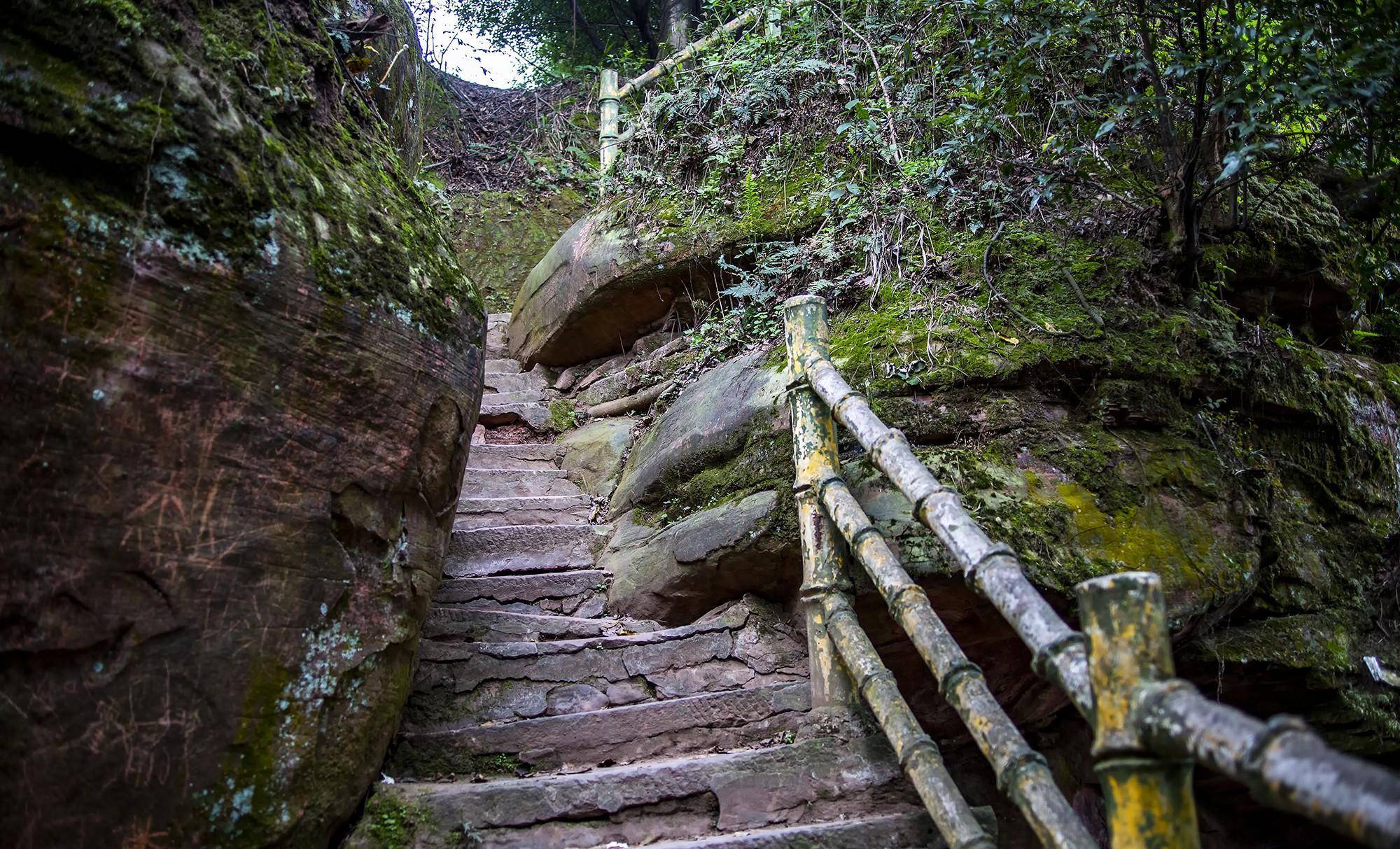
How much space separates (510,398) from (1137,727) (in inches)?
191

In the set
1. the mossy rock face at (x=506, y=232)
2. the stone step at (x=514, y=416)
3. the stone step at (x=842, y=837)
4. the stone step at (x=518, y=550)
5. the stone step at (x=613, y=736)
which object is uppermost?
the mossy rock face at (x=506, y=232)

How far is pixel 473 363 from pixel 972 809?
1935 mm

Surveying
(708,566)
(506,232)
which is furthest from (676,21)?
(708,566)

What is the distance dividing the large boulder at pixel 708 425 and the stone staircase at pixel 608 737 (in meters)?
0.56

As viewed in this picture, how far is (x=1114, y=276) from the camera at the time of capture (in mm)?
3379

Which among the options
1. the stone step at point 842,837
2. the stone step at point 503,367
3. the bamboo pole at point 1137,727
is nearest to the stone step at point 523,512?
the stone step at point 503,367

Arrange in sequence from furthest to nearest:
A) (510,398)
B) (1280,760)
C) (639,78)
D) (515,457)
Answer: (639,78), (510,398), (515,457), (1280,760)

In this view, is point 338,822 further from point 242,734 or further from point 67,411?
point 67,411

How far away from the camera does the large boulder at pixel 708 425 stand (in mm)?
3600

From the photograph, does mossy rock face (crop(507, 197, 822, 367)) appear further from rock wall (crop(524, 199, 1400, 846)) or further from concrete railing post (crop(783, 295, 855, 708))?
concrete railing post (crop(783, 295, 855, 708))

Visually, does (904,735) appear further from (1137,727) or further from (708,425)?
(708,425)

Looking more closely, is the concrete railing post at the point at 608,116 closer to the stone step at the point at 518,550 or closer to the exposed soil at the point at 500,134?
the exposed soil at the point at 500,134

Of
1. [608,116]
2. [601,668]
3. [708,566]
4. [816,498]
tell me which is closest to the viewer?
[816,498]

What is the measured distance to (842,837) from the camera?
217 cm
